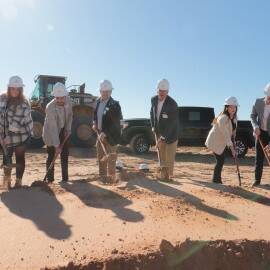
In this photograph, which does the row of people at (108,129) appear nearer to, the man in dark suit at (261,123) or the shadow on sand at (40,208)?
the man in dark suit at (261,123)

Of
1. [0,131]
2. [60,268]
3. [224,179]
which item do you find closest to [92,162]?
[224,179]

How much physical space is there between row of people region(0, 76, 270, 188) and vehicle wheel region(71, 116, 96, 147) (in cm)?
852

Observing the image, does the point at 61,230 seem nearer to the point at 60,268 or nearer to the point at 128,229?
the point at 128,229

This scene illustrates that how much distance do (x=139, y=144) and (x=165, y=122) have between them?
296 inches

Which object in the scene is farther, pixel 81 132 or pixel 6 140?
pixel 81 132

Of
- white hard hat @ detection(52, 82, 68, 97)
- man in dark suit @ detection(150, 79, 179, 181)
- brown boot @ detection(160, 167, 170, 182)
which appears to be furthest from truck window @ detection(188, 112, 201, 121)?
white hard hat @ detection(52, 82, 68, 97)

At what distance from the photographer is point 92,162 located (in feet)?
40.8

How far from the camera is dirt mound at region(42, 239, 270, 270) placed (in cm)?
368

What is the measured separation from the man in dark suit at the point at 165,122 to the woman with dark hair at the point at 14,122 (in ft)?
6.64

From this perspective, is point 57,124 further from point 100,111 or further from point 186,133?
point 186,133

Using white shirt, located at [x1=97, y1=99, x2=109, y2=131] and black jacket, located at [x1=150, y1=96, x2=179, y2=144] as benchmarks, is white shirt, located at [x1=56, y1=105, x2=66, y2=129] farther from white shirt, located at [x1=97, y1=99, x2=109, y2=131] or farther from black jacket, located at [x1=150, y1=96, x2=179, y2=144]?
black jacket, located at [x1=150, y1=96, x2=179, y2=144]

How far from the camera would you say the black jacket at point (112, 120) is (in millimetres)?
7215

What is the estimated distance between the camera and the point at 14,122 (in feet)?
21.0

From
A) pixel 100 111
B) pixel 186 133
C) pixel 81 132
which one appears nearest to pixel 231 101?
pixel 100 111
